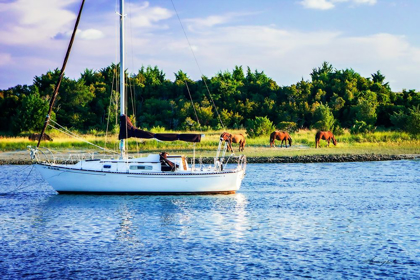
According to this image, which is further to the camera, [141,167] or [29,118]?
[29,118]

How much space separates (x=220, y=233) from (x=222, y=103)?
2417 inches

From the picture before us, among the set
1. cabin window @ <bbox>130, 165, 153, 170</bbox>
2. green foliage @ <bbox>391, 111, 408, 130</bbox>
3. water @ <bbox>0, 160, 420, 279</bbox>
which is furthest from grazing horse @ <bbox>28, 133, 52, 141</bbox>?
green foliage @ <bbox>391, 111, 408, 130</bbox>

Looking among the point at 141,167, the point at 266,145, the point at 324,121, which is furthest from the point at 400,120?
the point at 141,167

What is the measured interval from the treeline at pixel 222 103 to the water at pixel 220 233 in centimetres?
3684

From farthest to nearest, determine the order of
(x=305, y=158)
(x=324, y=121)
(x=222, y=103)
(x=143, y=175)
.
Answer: (x=222, y=103) < (x=324, y=121) < (x=305, y=158) < (x=143, y=175)

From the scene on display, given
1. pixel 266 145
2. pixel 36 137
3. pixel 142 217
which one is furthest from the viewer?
pixel 36 137

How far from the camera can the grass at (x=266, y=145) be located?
5019cm

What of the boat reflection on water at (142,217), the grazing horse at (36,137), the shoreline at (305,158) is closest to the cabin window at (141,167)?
the boat reflection on water at (142,217)

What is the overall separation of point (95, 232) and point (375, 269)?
993cm

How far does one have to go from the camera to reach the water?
15.9m

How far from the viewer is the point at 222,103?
81125 millimetres

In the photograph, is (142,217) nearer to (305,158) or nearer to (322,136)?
(305,158)

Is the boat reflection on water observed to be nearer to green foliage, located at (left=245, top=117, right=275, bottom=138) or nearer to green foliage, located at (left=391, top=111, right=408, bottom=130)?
green foliage, located at (left=245, top=117, right=275, bottom=138)

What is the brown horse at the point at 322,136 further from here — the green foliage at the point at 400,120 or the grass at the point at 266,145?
the green foliage at the point at 400,120
